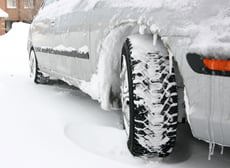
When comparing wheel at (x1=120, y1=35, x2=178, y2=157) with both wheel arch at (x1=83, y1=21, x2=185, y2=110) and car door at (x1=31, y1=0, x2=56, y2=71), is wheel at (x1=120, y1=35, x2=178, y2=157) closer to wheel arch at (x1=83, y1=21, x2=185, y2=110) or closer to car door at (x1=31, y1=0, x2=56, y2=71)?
wheel arch at (x1=83, y1=21, x2=185, y2=110)

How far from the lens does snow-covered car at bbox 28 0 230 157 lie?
8.97ft

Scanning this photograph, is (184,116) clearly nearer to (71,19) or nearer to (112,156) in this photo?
(112,156)

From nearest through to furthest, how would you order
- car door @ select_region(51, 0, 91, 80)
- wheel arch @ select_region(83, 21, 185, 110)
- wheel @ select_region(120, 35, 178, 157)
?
wheel @ select_region(120, 35, 178, 157)
wheel arch @ select_region(83, 21, 185, 110)
car door @ select_region(51, 0, 91, 80)

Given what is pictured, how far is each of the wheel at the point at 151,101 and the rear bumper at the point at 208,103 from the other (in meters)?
0.28

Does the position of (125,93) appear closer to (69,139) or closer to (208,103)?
(69,139)

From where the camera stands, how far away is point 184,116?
11.0 feet

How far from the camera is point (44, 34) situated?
645cm

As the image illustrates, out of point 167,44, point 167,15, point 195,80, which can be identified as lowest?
point 195,80

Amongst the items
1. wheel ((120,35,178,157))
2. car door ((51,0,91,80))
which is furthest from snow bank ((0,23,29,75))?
wheel ((120,35,178,157))

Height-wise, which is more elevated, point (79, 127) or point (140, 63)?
point (140, 63)

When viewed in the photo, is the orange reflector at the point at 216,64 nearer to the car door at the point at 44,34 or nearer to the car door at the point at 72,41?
the car door at the point at 72,41

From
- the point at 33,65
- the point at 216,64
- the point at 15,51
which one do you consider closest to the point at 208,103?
the point at 216,64

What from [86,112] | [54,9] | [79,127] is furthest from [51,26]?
[79,127]

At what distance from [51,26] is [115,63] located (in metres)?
2.24
